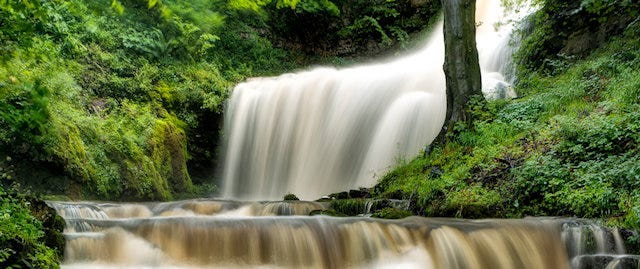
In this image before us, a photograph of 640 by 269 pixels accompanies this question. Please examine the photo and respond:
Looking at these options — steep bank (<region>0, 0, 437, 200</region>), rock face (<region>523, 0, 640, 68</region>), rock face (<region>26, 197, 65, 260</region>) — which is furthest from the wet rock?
rock face (<region>523, 0, 640, 68</region>)

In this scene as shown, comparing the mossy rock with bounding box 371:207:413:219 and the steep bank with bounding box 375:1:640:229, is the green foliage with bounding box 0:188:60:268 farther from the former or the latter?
the steep bank with bounding box 375:1:640:229

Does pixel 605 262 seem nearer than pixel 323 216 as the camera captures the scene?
Yes

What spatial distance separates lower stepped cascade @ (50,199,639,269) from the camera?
558 centimetres

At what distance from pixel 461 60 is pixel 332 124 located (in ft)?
Result: 15.3

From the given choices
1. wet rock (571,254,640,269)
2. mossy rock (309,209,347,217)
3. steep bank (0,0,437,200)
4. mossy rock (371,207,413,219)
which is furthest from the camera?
steep bank (0,0,437,200)

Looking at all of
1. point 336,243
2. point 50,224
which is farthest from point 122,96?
point 336,243

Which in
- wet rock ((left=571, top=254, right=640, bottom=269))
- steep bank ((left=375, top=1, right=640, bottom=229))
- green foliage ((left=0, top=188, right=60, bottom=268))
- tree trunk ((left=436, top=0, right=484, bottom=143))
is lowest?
wet rock ((left=571, top=254, right=640, bottom=269))

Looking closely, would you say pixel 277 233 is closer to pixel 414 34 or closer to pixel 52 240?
pixel 52 240

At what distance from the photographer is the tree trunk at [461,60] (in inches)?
384

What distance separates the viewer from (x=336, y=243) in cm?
592

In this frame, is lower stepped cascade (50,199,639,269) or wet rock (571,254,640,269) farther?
lower stepped cascade (50,199,639,269)

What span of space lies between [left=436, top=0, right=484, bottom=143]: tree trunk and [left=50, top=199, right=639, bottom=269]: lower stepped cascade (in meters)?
3.78

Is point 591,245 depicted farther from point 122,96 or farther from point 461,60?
point 122,96

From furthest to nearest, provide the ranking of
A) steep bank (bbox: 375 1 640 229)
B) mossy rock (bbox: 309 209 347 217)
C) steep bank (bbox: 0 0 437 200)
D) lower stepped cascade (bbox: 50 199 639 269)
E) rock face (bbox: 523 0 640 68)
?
rock face (bbox: 523 0 640 68) → steep bank (bbox: 0 0 437 200) → mossy rock (bbox: 309 209 347 217) → steep bank (bbox: 375 1 640 229) → lower stepped cascade (bbox: 50 199 639 269)
